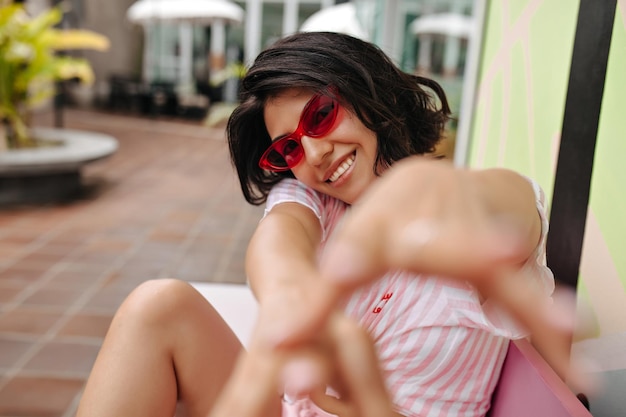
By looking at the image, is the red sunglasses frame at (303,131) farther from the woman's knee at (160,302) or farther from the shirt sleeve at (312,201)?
the woman's knee at (160,302)

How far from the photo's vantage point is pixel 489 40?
2555mm

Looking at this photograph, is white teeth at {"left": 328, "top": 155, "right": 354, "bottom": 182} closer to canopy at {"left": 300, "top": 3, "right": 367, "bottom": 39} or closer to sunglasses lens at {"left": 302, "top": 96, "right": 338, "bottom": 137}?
sunglasses lens at {"left": 302, "top": 96, "right": 338, "bottom": 137}

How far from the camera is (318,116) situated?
1.15 metres

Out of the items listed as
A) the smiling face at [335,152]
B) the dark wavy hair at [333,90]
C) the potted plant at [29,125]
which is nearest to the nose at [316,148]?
the smiling face at [335,152]

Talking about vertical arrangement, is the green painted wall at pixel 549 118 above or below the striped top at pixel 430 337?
above

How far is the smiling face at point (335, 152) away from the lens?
1.15 meters

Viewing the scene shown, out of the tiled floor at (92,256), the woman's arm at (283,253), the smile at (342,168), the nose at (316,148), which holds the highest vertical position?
the nose at (316,148)

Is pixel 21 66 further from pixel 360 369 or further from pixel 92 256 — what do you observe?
pixel 360 369

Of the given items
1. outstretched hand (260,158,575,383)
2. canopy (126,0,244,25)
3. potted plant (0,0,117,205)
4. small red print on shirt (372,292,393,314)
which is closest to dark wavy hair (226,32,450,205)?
small red print on shirt (372,292,393,314)

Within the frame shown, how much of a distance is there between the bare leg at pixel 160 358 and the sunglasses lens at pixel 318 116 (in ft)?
1.37

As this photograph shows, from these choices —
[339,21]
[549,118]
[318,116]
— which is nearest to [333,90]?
[318,116]

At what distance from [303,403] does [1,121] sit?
5408 millimetres

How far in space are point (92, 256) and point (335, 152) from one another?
3.11m

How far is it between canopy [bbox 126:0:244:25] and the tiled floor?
3.86m
